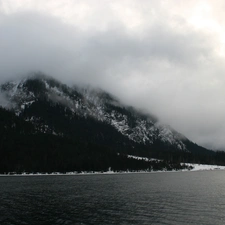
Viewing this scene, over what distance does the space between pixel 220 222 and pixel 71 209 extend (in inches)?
1368

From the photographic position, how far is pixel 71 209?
6719cm

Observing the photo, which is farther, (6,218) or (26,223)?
(6,218)

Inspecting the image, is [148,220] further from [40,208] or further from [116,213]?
[40,208]

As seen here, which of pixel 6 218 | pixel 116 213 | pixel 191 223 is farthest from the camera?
pixel 116 213

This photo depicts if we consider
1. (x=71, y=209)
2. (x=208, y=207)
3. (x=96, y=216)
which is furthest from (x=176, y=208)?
(x=71, y=209)

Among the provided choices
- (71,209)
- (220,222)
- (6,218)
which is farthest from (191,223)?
(6,218)

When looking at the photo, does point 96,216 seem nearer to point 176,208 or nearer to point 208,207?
point 176,208

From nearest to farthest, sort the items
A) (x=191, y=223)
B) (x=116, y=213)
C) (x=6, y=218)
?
1. (x=191, y=223)
2. (x=6, y=218)
3. (x=116, y=213)

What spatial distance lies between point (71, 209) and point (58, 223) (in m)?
15.3

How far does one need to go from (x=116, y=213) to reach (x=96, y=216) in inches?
228

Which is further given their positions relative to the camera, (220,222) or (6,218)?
(6,218)

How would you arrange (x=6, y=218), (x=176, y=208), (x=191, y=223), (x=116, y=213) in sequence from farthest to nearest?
(x=176, y=208)
(x=116, y=213)
(x=6, y=218)
(x=191, y=223)

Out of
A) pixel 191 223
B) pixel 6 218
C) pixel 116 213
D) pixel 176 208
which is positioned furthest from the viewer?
pixel 176 208

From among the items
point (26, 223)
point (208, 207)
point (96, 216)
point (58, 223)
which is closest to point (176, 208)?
point (208, 207)
